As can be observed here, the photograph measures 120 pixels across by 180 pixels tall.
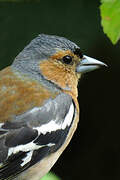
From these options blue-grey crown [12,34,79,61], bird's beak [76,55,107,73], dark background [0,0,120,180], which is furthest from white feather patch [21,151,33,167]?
dark background [0,0,120,180]

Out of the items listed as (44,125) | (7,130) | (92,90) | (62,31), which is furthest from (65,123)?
(92,90)

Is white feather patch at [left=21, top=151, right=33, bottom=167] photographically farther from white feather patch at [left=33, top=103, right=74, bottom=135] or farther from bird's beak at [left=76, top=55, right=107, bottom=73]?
bird's beak at [left=76, top=55, right=107, bottom=73]

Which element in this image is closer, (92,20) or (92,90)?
(92,20)

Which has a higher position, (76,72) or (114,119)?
(76,72)

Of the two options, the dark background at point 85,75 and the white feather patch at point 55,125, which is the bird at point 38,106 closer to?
the white feather patch at point 55,125

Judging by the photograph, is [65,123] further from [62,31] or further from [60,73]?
[62,31]

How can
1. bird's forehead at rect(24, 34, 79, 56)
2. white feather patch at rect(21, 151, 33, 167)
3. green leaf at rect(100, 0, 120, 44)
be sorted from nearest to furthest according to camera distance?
green leaf at rect(100, 0, 120, 44) < white feather patch at rect(21, 151, 33, 167) < bird's forehead at rect(24, 34, 79, 56)

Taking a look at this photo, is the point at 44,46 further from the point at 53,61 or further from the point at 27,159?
the point at 27,159
